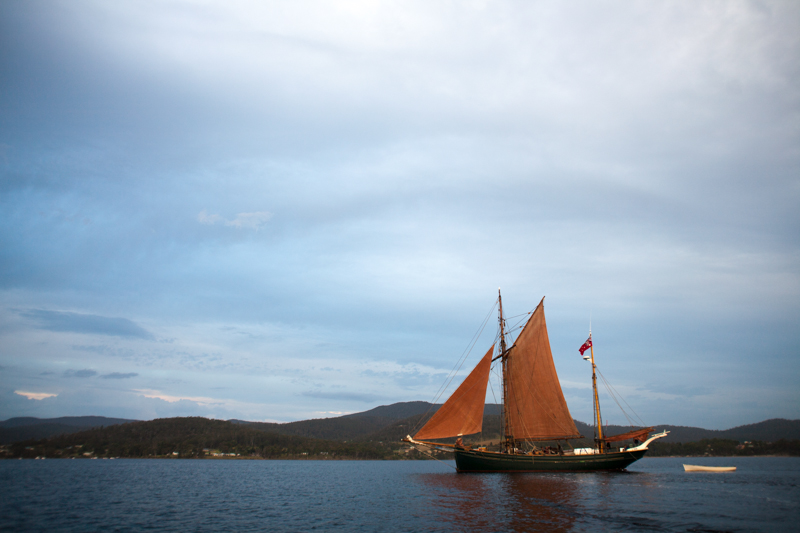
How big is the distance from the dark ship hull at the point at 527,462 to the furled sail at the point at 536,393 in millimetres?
2725

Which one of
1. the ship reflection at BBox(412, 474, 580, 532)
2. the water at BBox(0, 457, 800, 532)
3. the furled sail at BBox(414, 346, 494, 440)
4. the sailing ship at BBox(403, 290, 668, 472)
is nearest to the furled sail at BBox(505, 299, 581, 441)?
the sailing ship at BBox(403, 290, 668, 472)

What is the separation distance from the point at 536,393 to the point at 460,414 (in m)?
10.7

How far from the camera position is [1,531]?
24.2 m

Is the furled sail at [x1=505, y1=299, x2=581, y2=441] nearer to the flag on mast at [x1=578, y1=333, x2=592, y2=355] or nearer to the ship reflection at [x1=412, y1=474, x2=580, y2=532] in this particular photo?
the flag on mast at [x1=578, y1=333, x2=592, y2=355]

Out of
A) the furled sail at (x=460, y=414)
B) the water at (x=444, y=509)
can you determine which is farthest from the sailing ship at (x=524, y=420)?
the water at (x=444, y=509)

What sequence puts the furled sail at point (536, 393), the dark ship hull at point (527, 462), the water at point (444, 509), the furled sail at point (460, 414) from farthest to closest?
the furled sail at point (536, 393)
the dark ship hull at point (527, 462)
the furled sail at point (460, 414)
the water at point (444, 509)

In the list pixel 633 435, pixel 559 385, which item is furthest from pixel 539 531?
pixel 633 435

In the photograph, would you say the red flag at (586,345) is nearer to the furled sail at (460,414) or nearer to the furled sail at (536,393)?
the furled sail at (536,393)

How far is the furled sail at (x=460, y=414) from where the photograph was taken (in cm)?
5197

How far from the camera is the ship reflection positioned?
2528 centimetres

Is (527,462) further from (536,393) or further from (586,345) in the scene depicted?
(586,345)

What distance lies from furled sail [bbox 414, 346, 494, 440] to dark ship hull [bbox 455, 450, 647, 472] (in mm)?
3599

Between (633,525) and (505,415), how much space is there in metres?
33.6

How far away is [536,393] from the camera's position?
182 feet
